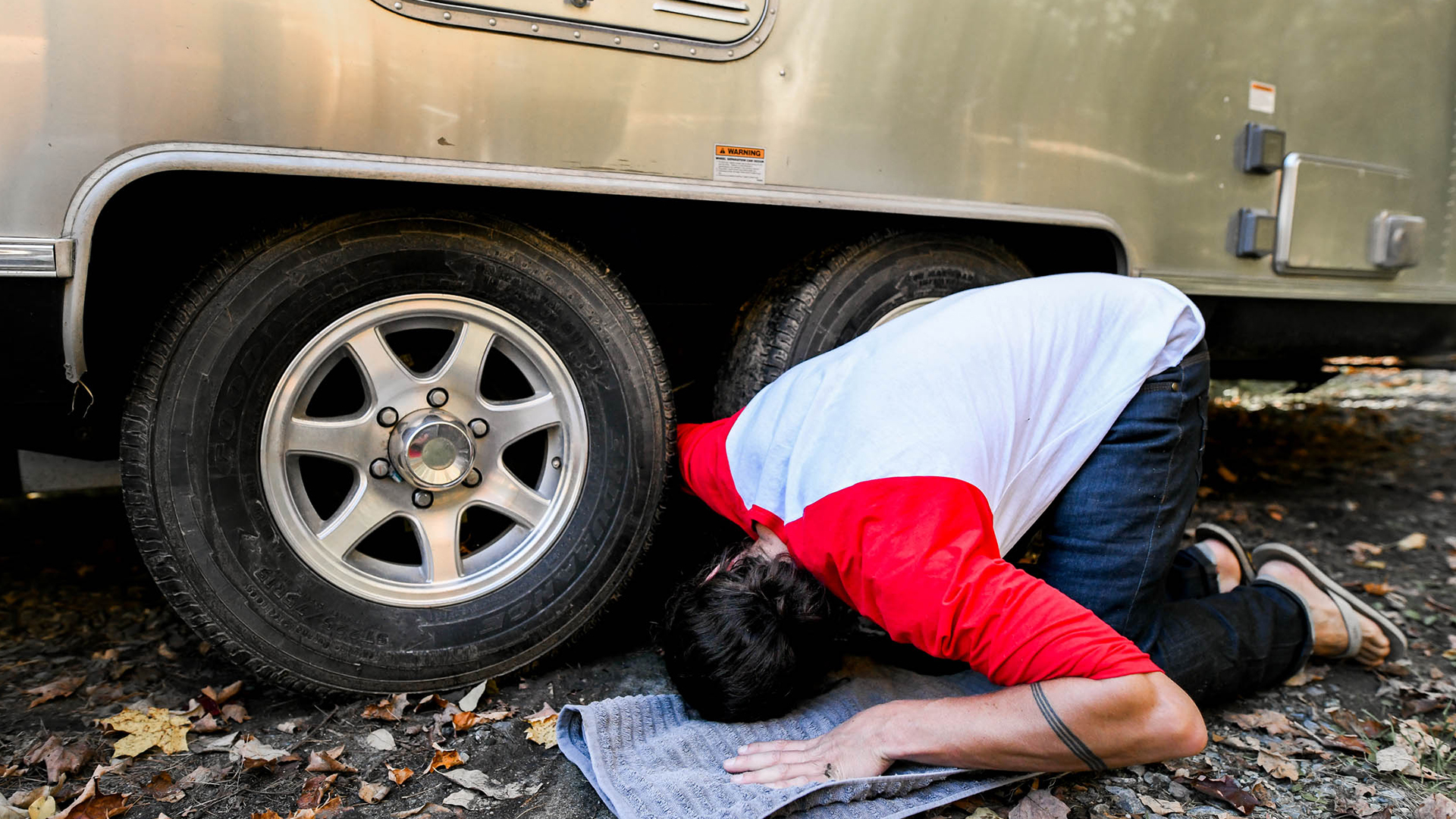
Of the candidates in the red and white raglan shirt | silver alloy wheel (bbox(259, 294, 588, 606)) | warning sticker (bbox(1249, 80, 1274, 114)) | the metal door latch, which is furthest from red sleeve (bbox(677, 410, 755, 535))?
the metal door latch

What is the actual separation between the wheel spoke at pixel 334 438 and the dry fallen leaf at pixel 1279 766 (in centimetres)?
207

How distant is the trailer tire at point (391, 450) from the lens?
1.86 meters

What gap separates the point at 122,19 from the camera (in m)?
1.59

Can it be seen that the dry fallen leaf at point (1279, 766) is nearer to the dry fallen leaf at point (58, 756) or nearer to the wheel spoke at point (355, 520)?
the wheel spoke at point (355, 520)

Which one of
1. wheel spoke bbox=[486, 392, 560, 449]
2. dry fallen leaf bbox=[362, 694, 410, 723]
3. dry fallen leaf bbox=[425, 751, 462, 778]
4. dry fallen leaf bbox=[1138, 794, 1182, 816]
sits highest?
wheel spoke bbox=[486, 392, 560, 449]

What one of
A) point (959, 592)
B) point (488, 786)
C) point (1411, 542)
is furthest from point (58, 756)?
point (1411, 542)

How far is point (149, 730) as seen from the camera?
1987 millimetres

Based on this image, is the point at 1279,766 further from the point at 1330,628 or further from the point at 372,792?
the point at 372,792

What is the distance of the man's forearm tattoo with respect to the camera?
159cm

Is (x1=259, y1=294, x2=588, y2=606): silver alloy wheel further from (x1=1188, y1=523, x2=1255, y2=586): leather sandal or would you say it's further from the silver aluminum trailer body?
(x1=1188, y1=523, x2=1255, y2=586): leather sandal

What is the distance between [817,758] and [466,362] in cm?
115

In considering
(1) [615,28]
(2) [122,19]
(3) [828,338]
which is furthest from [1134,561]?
(2) [122,19]

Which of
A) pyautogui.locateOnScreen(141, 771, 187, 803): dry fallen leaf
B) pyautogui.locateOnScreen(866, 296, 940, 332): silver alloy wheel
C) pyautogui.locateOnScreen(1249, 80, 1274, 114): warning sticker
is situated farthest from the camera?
pyautogui.locateOnScreen(1249, 80, 1274, 114): warning sticker

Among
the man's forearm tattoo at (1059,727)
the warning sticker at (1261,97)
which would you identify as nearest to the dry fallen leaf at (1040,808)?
the man's forearm tattoo at (1059,727)
